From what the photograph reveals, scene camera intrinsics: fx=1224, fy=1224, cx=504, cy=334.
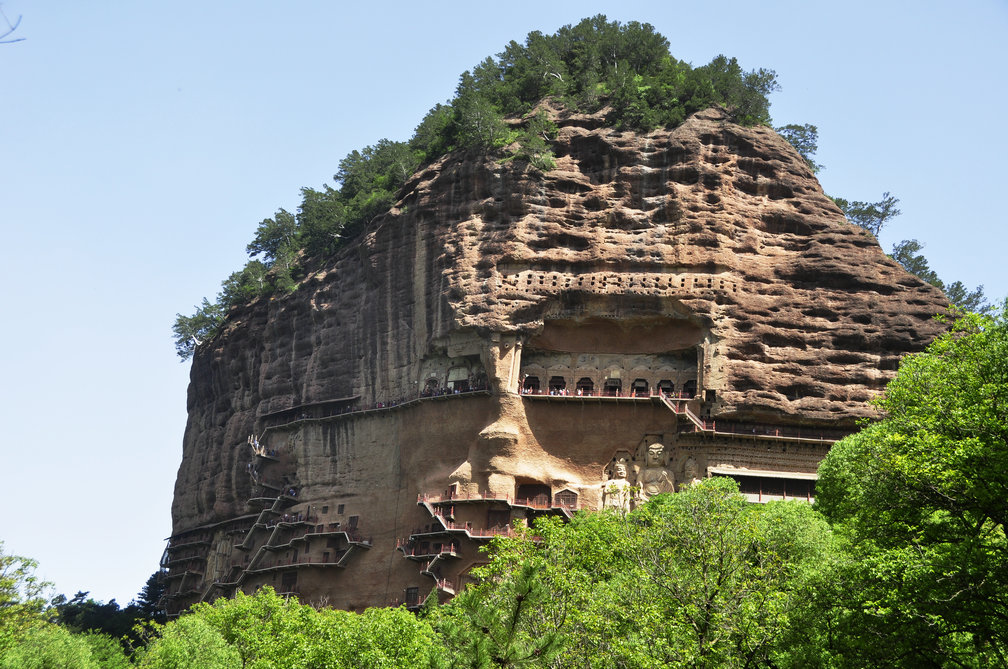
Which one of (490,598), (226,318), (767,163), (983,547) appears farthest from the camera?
(226,318)

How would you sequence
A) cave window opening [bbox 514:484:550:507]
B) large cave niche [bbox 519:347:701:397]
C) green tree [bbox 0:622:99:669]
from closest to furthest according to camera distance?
green tree [bbox 0:622:99:669] → cave window opening [bbox 514:484:550:507] → large cave niche [bbox 519:347:701:397]

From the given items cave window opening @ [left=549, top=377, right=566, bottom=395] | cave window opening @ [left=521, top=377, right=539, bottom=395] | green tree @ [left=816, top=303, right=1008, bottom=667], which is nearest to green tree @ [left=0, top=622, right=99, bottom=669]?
cave window opening @ [left=521, top=377, right=539, bottom=395]

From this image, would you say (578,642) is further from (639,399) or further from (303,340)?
(303,340)

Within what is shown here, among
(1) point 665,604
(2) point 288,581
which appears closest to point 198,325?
(2) point 288,581

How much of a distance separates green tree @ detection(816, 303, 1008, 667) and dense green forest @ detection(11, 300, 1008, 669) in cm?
3

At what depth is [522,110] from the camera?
66438 mm

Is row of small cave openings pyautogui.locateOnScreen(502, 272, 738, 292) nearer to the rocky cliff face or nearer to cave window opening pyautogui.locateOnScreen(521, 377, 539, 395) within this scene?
the rocky cliff face

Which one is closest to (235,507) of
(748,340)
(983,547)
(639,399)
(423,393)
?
(423,393)

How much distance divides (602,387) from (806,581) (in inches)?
1209

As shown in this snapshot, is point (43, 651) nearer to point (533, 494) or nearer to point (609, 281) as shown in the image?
point (533, 494)

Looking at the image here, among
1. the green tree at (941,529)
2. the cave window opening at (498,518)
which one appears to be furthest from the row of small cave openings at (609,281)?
the green tree at (941,529)

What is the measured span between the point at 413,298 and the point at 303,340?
9202 mm

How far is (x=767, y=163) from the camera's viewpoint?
2415 inches

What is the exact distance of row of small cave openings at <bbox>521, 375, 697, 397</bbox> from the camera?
5834cm
